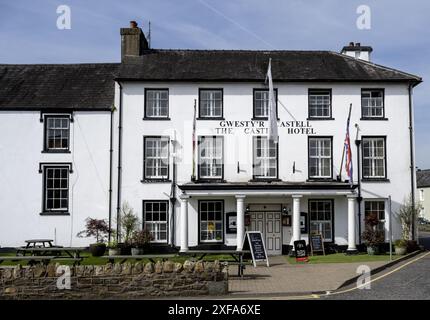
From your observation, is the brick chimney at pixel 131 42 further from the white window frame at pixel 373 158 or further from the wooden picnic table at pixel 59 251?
the white window frame at pixel 373 158

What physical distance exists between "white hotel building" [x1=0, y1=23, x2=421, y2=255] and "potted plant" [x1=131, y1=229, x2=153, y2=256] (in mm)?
848

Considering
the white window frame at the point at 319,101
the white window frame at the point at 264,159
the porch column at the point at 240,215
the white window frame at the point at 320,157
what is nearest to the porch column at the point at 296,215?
the white window frame at the point at 264,159

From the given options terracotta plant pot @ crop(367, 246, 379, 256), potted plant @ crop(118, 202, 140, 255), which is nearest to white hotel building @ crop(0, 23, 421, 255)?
potted plant @ crop(118, 202, 140, 255)

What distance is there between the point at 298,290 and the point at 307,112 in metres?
13.1

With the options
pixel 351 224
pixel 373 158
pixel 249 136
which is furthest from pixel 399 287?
pixel 249 136

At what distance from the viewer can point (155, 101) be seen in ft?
81.0

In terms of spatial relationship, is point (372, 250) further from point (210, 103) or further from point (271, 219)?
point (210, 103)

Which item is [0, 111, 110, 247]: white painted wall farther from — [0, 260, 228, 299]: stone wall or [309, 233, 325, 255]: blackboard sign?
[0, 260, 228, 299]: stone wall

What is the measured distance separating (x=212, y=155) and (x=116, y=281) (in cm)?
1250

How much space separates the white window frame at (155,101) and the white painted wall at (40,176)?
6.94ft

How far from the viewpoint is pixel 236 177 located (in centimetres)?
2400

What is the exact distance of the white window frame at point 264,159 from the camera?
2412cm

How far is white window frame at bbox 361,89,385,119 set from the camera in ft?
81.4

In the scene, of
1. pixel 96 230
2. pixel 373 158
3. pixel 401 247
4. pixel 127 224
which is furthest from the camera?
pixel 373 158
